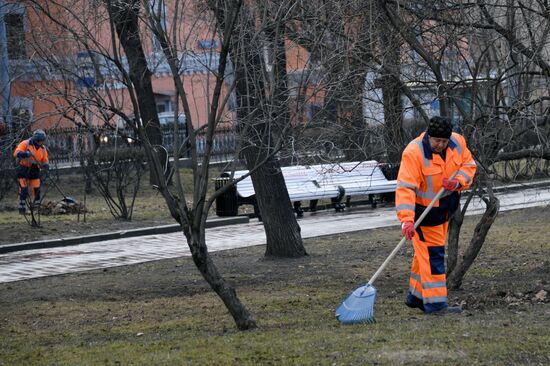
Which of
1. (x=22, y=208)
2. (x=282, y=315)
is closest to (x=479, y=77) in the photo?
(x=282, y=315)

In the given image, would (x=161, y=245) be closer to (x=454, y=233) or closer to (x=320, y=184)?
(x=320, y=184)

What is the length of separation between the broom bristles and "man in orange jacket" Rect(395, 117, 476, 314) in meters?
0.53

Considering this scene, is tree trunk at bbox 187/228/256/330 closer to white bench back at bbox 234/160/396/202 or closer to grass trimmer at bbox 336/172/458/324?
grass trimmer at bbox 336/172/458/324

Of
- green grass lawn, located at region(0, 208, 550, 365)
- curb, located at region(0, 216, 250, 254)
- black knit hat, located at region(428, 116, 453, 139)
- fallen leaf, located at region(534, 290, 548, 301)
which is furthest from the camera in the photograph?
curb, located at region(0, 216, 250, 254)

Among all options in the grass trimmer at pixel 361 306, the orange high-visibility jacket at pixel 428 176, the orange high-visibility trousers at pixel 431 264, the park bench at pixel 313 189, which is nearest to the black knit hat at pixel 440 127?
the orange high-visibility jacket at pixel 428 176

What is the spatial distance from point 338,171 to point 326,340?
12.5 ft

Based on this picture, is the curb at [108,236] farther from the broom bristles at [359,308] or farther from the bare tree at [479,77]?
the broom bristles at [359,308]

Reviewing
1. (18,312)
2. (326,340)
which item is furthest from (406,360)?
(18,312)

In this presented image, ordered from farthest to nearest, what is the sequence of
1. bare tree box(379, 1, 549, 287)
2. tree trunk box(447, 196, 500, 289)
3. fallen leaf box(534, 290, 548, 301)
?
tree trunk box(447, 196, 500, 289) → bare tree box(379, 1, 549, 287) → fallen leaf box(534, 290, 548, 301)

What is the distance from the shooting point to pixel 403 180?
8297 mm

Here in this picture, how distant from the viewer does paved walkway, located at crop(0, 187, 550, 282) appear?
552 inches

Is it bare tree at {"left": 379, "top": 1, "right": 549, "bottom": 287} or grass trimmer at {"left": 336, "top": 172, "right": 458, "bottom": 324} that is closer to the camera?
grass trimmer at {"left": 336, "top": 172, "right": 458, "bottom": 324}

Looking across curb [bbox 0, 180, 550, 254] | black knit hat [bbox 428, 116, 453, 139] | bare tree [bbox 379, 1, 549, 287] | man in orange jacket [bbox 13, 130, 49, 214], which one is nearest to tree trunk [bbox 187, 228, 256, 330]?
black knit hat [bbox 428, 116, 453, 139]

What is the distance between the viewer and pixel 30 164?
20328 mm
